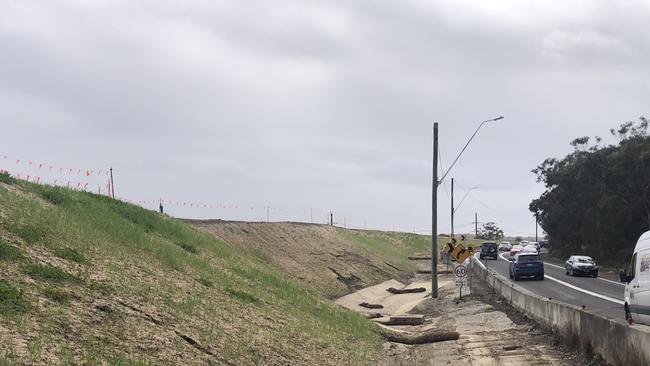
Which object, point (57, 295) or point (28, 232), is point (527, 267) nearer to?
point (28, 232)

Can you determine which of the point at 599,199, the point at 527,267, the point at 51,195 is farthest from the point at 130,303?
the point at 599,199

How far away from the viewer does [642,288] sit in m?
15.0

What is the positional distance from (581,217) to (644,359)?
74.1 m

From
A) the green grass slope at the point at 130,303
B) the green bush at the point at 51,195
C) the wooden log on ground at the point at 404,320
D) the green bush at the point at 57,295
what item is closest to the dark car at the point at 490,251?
the wooden log on ground at the point at 404,320

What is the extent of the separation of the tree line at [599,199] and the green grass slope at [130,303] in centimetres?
4376

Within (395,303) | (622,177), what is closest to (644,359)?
(395,303)

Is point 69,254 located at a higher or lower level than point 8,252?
lower

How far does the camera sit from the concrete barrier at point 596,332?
1035 cm

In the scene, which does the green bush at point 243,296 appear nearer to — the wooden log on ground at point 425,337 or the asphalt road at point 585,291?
the wooden log on ground at point 425,337

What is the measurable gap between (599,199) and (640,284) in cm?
5633

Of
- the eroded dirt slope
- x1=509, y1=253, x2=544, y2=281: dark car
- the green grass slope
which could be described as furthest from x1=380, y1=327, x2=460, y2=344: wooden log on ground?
x1=509, y1=253, x2=544, y2=281: dark car

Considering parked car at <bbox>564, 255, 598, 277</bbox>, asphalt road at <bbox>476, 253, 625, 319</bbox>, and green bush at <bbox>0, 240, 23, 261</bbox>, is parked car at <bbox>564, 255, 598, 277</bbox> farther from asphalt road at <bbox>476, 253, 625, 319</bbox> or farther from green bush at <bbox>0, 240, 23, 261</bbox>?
green bush at <bbox>0, 240, 23, 261</bbox>

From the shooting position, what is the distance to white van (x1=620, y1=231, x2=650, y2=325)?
14.7m

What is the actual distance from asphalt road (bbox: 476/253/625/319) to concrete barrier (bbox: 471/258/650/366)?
163 inches
